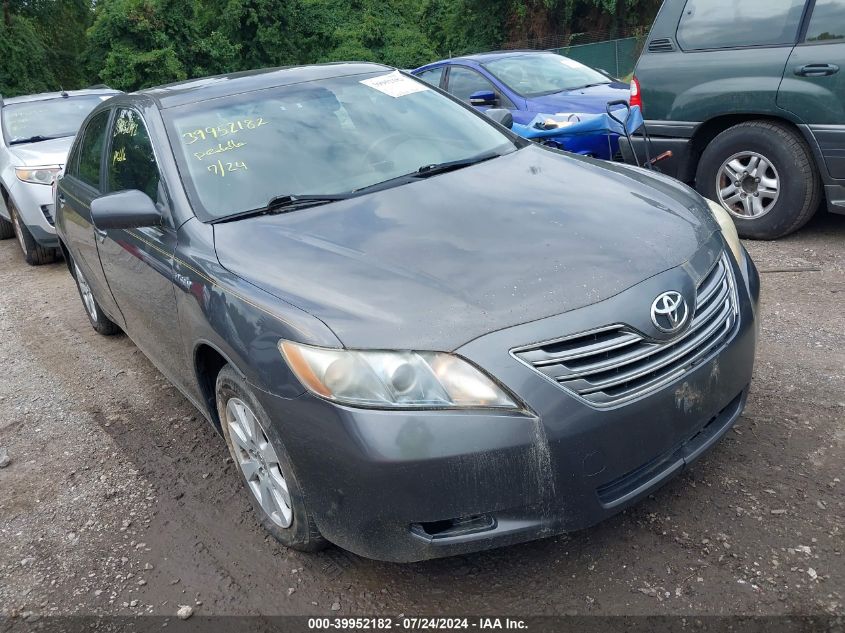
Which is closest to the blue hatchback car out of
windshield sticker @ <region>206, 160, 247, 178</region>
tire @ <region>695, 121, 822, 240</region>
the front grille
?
tire @ <region>695, 121, 822, 240</region>

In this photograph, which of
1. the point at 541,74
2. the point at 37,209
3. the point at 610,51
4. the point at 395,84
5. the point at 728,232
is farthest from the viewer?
the point at 610,51

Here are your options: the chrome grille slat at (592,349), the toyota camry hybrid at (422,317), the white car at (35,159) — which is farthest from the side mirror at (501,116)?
the white car at (35,159)

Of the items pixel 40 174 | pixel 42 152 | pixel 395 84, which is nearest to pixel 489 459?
pixel 395 84

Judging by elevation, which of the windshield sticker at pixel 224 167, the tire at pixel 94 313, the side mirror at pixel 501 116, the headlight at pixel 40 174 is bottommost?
the tire at pixel 94 313

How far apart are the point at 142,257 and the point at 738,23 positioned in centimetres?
444

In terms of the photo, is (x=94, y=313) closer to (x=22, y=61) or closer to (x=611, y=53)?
(x=22, y=61)

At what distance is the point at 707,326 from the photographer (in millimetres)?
2436

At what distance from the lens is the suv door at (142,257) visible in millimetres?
3094

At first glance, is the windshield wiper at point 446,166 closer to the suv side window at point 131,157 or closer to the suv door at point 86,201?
the suv side window at point 131,157

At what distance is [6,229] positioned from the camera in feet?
A: 29.2

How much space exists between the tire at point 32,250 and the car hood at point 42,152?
554mm

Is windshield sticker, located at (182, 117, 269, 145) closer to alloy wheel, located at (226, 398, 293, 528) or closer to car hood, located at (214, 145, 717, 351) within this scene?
car hood, located at (214, 145, 717, 351)

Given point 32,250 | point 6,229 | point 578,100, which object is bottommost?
point 6,229

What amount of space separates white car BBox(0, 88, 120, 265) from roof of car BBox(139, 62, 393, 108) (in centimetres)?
379
